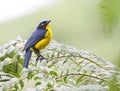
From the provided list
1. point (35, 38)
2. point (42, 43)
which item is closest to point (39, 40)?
point (35, 38)

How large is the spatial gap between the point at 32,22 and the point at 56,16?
1.07 meters

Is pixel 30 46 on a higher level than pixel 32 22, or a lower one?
lower

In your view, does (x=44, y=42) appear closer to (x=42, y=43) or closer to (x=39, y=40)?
(x=42, y=43)

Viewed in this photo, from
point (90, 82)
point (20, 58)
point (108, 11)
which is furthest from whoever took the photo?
point (20, 58)

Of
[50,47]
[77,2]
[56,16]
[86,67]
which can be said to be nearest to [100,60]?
[86,67]

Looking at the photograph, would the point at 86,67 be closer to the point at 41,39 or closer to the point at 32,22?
the point at 41,39

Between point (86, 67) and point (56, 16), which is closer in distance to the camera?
point (86, 67)

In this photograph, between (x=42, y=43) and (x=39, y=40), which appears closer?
(x=42, y=43)

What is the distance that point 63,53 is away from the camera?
1591 mm

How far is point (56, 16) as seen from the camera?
12188mm

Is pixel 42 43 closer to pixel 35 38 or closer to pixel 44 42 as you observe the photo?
pixel 44 42

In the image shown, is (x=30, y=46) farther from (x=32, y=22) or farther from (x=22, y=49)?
(x=32, y=22)

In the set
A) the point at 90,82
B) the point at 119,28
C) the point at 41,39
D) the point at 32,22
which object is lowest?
the point at 119,28

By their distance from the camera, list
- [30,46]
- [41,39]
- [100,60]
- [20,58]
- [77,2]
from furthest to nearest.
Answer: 1. [41,39]
2. [30,46]
3. [20,58]
4. [100,60]
5. [77,2]
